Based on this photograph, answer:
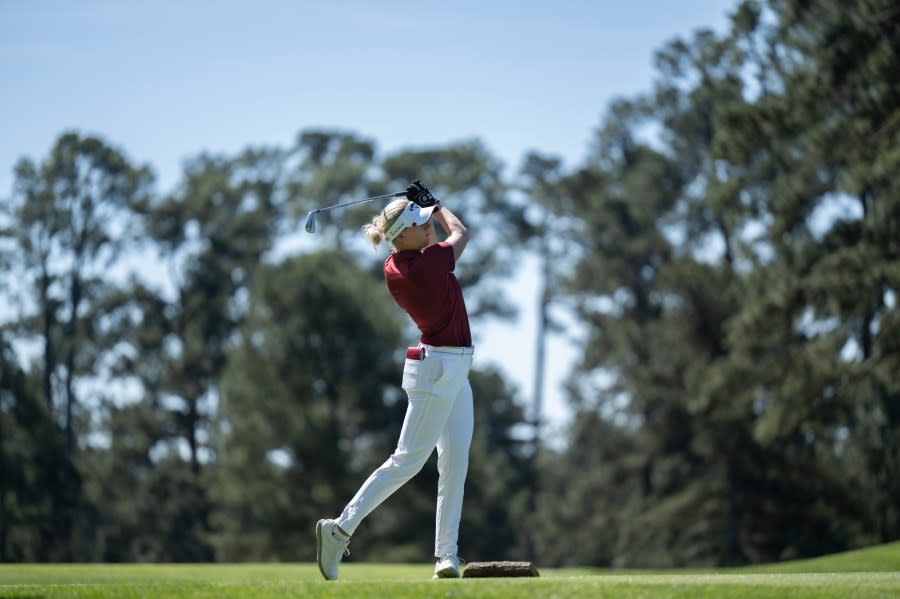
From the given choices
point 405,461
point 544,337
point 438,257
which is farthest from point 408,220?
point 544,337

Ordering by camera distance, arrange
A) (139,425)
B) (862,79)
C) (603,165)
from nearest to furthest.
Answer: (862,79)
(139,425)
(603,165)

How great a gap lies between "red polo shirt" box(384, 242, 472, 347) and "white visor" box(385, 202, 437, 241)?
0.14m

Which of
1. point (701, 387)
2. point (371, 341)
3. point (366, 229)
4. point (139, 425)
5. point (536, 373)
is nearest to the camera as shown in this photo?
point (366, 229)

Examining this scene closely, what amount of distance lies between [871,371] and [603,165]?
19.2 m

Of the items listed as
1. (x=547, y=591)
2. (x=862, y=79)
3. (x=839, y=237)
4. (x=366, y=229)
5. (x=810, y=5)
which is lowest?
(x=547, y=591)

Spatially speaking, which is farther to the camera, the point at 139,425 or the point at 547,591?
the point at 139,425

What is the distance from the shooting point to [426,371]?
823 cm

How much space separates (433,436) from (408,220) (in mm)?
1350

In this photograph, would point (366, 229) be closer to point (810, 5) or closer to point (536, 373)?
point (810, 5)

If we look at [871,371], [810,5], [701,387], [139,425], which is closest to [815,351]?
[871,371]

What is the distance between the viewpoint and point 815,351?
3084 cm

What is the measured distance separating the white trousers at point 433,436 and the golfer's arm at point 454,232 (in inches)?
25.1

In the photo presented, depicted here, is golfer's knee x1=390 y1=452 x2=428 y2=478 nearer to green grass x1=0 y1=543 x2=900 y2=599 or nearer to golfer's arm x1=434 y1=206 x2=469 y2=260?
green grass x1=0 y1=543 x2=900 y2=599

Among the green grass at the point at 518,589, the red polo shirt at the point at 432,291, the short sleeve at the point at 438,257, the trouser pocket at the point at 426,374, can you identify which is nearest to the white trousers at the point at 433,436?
the trouser pocket at the point at 426,374
